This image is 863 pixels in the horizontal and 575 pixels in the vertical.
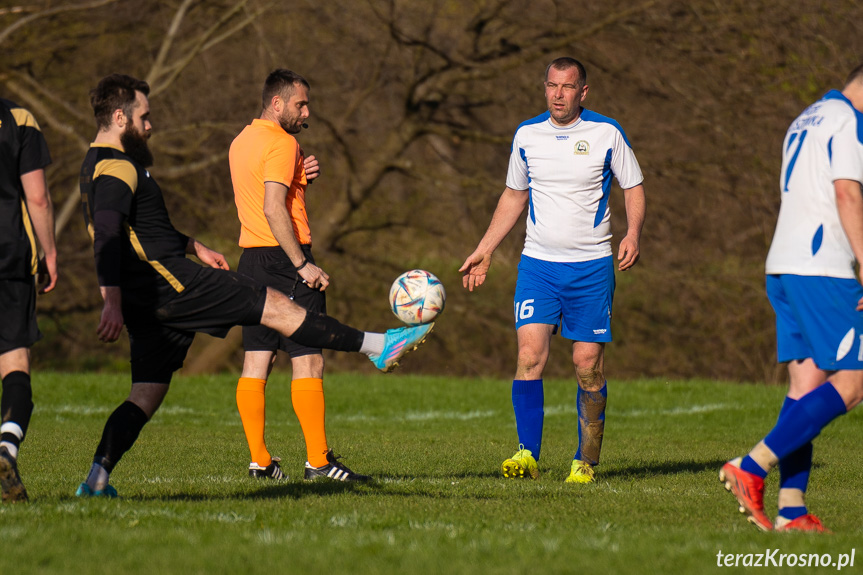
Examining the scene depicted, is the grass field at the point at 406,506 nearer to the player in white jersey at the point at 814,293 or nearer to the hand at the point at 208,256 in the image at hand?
the player in white jersey at the point at 814,293

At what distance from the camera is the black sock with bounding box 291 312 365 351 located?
218 inches

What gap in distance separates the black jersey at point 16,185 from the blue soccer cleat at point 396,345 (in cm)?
181

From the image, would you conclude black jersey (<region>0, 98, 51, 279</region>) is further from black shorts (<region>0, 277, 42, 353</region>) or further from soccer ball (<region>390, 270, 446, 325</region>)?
soccer ball (<region>390, 270, 446, 325</region>)

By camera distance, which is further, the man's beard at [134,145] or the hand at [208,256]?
the hand at [208,256]

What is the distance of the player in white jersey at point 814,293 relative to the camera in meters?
4.77

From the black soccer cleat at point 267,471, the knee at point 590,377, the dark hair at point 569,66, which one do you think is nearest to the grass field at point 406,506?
the black soccer cleat at point 267,471

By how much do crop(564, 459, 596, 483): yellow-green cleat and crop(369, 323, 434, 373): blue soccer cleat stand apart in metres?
1.74

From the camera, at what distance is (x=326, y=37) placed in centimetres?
1945

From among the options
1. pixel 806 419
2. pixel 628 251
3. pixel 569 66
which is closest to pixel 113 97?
pixel 569 66

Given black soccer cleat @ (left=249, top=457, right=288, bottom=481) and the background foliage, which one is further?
the background foliage

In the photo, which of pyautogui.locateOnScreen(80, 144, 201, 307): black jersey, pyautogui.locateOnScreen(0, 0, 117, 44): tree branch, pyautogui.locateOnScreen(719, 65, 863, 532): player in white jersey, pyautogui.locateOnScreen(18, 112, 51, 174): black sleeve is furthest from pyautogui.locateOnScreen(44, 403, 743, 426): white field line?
pyautogui.locateOnScreen(0, 0, 117, 44): tree branch

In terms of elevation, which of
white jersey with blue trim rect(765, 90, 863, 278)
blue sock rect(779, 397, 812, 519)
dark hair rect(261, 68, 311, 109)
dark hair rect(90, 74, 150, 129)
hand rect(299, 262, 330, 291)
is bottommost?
blue sock rect(779, 397, 812, 519)

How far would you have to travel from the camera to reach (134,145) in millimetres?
5625

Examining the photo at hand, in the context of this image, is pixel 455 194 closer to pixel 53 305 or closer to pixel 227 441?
pixel 53 305
